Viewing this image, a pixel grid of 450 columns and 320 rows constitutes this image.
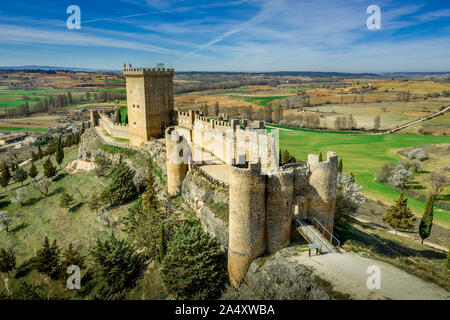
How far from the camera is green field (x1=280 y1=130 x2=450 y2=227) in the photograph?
3810 centimetres

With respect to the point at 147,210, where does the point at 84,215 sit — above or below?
below

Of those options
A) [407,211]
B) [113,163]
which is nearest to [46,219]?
[113,163]

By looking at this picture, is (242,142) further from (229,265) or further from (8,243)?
(8,243)

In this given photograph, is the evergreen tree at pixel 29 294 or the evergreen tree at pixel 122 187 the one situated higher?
the evergreen tree at pixel 122 187

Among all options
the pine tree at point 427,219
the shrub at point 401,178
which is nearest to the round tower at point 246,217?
the pine tree at point 427,219

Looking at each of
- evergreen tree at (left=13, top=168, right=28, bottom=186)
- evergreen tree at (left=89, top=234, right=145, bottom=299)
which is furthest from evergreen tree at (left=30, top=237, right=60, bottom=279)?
evergreen tree at (left=13, top=168, right=28, bottom=186)

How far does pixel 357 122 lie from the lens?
268ft

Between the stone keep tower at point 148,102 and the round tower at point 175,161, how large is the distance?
890cm

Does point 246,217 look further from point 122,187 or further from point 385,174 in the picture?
point 385,174

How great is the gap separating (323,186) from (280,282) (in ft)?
18.9

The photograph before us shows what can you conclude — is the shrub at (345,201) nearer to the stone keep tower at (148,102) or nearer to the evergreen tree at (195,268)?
the evergreen tree at (195,268)

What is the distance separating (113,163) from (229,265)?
22846 mm

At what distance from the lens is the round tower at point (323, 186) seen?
646 inches

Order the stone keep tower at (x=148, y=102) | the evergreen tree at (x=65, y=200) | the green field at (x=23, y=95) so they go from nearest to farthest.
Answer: the evergreen tree at (x=65, y=200), the stone keep tower at (x=148, y=102), the green field at (x=23, y=95)
